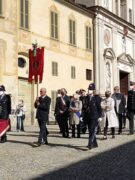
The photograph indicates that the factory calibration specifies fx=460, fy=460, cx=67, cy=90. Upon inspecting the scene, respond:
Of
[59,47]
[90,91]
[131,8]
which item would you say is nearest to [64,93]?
[90,91]

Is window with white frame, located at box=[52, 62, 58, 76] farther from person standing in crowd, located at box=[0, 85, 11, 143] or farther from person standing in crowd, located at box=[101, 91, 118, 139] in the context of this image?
person standing in crowd, located at box=[0, 85, 11, 143]

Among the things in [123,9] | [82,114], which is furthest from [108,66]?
[82,114]

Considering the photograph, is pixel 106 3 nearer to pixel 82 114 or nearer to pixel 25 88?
pixel 25 88

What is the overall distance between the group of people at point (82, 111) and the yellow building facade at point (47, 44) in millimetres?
8524

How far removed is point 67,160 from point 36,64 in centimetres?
1484

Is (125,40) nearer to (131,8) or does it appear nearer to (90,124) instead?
(131,8)

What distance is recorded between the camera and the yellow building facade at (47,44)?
79.6 ft

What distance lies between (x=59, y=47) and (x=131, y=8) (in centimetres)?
1408

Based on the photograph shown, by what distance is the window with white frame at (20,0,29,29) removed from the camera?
25.6 meters

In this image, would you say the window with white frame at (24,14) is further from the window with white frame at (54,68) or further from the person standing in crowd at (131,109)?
the person standing in crowd at (131,109)

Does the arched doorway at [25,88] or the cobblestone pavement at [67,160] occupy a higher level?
the arched doorway at [25,88]

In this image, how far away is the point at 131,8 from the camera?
1615 inches

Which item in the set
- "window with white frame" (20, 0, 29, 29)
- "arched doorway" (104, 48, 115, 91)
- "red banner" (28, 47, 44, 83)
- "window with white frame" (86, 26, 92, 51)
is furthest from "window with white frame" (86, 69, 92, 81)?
"window with white frame" (20, 0, 29, 29)

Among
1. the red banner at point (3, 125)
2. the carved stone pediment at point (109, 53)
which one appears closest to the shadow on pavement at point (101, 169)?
the red banner at point (3, 125)
